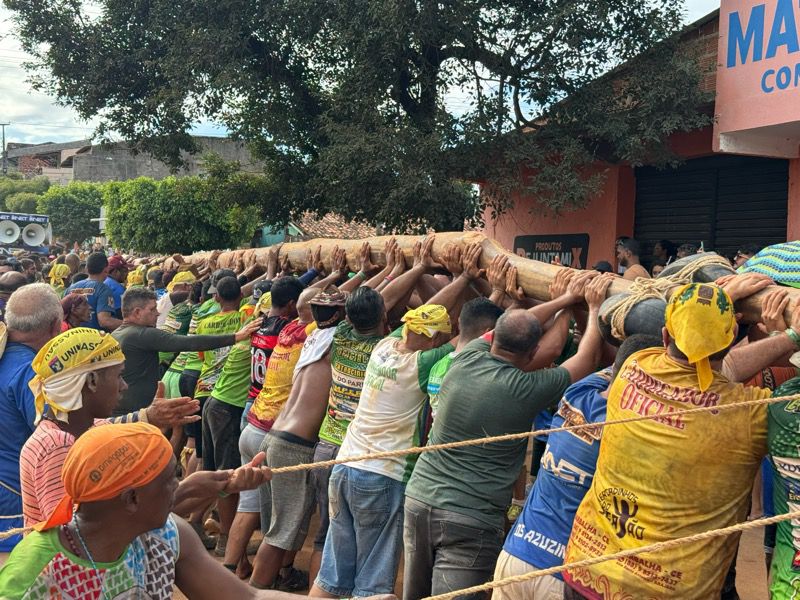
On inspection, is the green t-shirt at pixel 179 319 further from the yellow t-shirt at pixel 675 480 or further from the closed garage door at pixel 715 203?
the closed garage door at pixel 715 203

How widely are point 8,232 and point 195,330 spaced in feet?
69.6

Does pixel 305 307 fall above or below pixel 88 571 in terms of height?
above

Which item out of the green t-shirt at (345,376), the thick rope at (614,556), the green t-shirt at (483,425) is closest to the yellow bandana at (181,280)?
the green t-shirt at (345,376)

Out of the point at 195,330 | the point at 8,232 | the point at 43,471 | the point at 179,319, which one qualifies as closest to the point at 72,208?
the point at 8,232

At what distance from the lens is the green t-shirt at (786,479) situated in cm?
269

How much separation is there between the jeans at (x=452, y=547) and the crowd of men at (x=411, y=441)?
1 cm

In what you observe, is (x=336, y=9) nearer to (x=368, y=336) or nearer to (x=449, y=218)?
(x=449, y=218)

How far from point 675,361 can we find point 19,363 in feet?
10.4

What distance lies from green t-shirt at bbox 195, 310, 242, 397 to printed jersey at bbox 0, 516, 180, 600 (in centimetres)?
459

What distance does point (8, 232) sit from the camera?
2553cm

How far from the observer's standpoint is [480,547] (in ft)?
12.6

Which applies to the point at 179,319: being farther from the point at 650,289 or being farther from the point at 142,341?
the point at 650,289

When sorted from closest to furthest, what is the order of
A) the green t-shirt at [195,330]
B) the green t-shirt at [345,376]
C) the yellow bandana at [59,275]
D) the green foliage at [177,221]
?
the green t-shirt at [345,376], the green t-shirt at [195,330], the yellow bandana at [59,275], the green foliage at [177,221]

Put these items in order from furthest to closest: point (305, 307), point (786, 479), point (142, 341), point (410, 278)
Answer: point (142, 341), point (305, 307), point (410, 278), point (786, 479)
